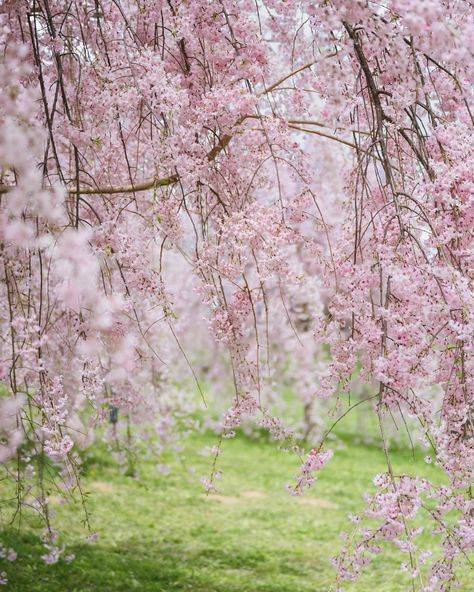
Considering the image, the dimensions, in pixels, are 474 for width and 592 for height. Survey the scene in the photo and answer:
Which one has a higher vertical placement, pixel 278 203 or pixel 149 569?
pixel 278 203

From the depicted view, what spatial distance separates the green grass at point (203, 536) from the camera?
621 centimetres

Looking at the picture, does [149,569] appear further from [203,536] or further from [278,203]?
[278,203]

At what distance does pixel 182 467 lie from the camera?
11773 mm

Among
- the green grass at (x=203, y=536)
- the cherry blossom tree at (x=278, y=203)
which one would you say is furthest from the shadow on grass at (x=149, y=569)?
the cherry blossom tree at (x=278, y=203)

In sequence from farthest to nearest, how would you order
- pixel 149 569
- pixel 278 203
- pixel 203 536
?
pixel 203 536, pixel 149 569, pixel 278 203

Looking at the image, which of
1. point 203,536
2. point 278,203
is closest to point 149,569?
point 203,536

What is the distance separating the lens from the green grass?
621 centimetres

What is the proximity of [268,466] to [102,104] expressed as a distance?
387 inches

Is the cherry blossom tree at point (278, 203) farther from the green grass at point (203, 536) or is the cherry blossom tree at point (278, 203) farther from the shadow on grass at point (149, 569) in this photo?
the green grass at point (203, 536)

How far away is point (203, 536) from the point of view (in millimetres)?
7977

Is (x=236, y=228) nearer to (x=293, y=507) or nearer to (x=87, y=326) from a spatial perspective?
(x=87, y=326)

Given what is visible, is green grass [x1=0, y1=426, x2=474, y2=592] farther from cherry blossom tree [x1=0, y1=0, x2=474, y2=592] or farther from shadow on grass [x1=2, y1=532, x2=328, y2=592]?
cherry blossom tree [x1=0, y1=0, x2=474, y2=592]

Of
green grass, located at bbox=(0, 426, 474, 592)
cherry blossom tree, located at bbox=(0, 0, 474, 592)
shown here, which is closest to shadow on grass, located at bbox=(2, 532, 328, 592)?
green grass, located at bbox=(0, 426, 474, 592)

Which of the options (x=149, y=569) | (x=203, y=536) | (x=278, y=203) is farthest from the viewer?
(x=203, y=536)
